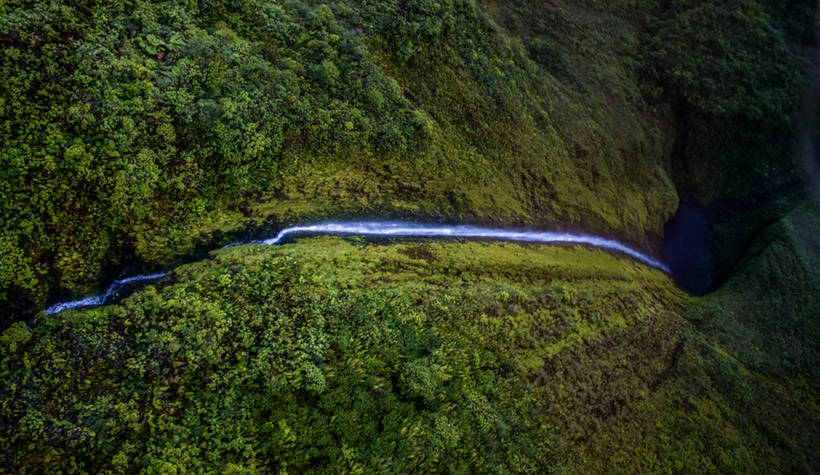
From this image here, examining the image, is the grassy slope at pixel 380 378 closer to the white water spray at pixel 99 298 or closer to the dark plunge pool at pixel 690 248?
the white water spray at pixel 99 298

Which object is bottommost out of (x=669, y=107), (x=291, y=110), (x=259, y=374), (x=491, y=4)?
(x=259, y=374)

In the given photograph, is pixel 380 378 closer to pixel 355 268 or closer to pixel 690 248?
pixel 355 268

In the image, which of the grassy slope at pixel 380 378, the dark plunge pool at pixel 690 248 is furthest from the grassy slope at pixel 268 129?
the dark plunge pool at pixel 690 248

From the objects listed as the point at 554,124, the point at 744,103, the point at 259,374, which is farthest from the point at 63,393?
the point at 744,103

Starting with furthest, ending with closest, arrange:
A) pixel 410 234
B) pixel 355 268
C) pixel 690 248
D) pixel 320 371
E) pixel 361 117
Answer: pixel 690 248
pixel 410 234
pixel 361 117
pixel 355 268
pixel 320 371

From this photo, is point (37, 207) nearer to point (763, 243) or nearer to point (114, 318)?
point (114, 318)

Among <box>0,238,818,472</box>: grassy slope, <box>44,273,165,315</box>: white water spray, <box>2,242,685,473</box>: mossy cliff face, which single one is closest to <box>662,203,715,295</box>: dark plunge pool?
<box>0,238,818,472</box>: grassy slope

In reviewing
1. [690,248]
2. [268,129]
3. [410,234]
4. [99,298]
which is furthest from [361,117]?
[690,248]
